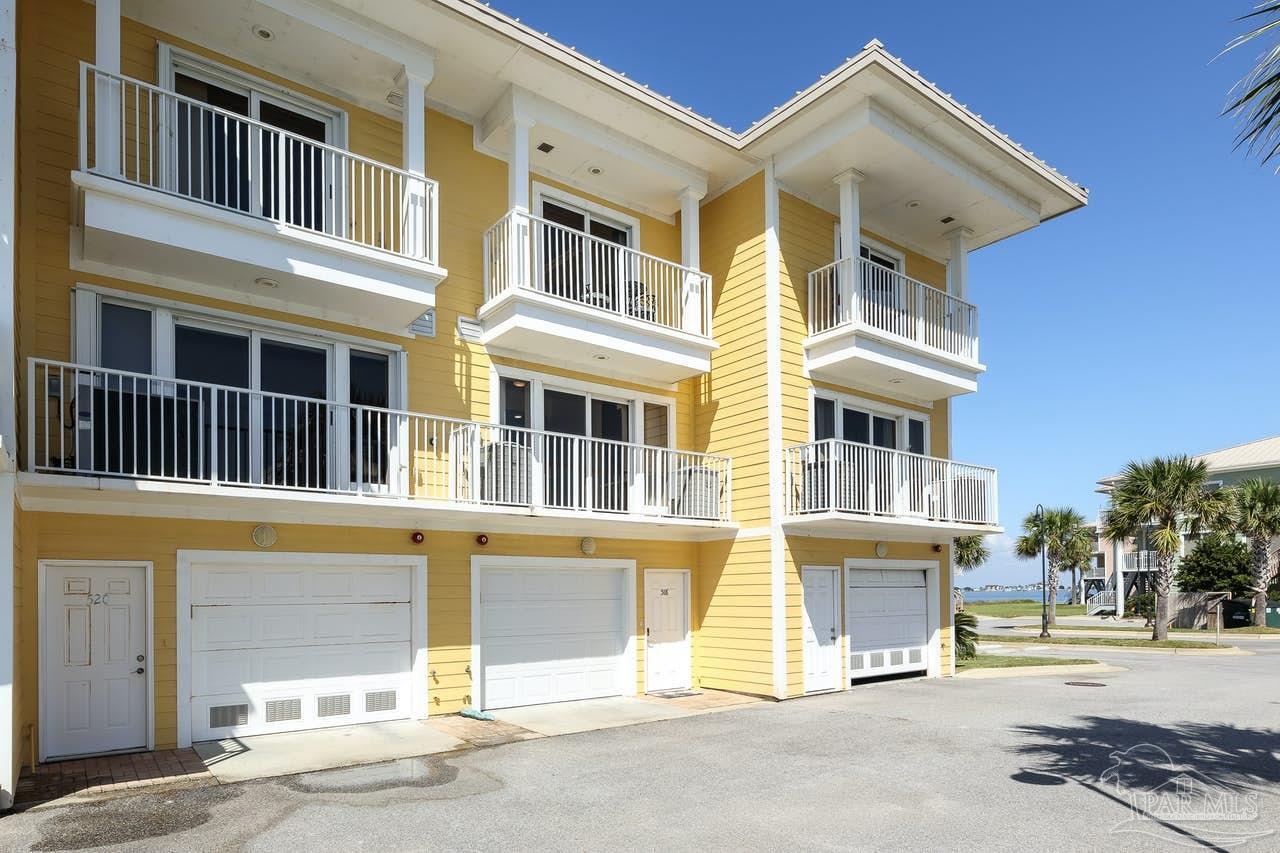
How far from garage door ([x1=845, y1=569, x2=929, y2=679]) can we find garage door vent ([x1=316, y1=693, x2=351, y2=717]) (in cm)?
829

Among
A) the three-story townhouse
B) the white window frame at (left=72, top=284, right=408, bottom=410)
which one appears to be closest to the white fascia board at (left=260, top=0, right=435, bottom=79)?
the three-story townhouse

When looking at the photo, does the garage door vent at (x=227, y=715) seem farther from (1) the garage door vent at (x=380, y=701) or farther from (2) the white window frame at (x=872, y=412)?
(2) the white window frame at (x=872, y=412)

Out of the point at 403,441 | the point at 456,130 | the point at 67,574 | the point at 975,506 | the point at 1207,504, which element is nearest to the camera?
the point at 67,574

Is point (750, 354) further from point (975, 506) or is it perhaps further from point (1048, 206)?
point (1048, 206)

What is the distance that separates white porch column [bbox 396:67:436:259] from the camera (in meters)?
10.9

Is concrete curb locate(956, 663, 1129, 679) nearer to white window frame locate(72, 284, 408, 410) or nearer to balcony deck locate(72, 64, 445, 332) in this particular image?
white window frame locate(72, 284, 408, 410)

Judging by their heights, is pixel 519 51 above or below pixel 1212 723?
above

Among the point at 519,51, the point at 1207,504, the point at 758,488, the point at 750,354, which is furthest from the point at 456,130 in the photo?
the point at 1207,504

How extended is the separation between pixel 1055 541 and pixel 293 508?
133 feet

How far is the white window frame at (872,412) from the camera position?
15.0m

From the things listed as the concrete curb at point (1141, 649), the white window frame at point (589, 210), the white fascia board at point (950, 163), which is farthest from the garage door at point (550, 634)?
the concrete curb at point (1141, 649)

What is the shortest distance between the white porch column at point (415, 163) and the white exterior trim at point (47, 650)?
15.8ft

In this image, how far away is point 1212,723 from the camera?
36.9 feet

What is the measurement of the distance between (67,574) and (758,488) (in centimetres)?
945
